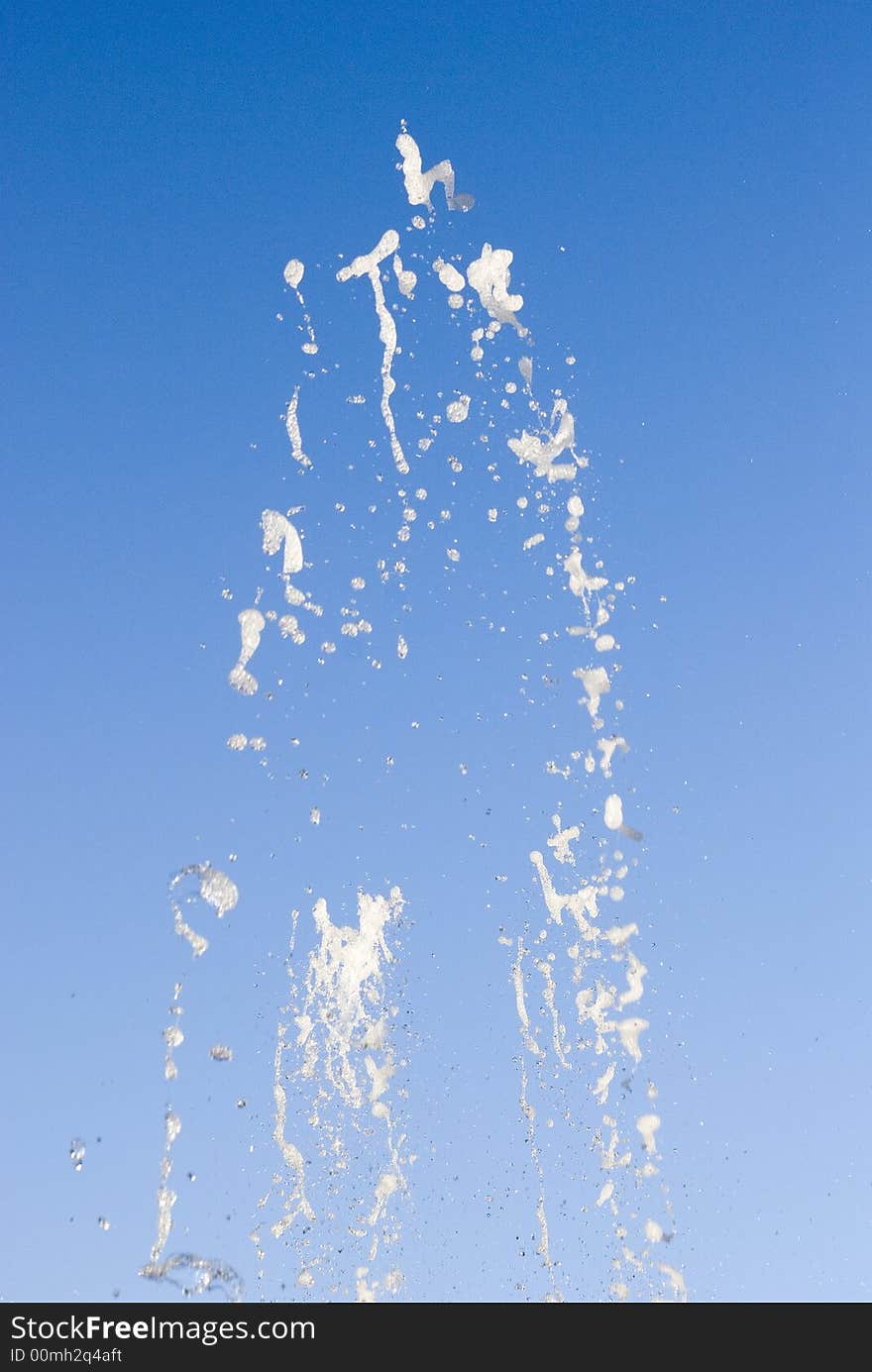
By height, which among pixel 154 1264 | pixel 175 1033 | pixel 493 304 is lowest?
pixel 154 1264

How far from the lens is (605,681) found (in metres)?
14.3

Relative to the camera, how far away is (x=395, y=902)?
14.6 metres

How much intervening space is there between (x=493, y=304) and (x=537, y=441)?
152 cm

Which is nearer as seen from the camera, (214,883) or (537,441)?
(214,883)
